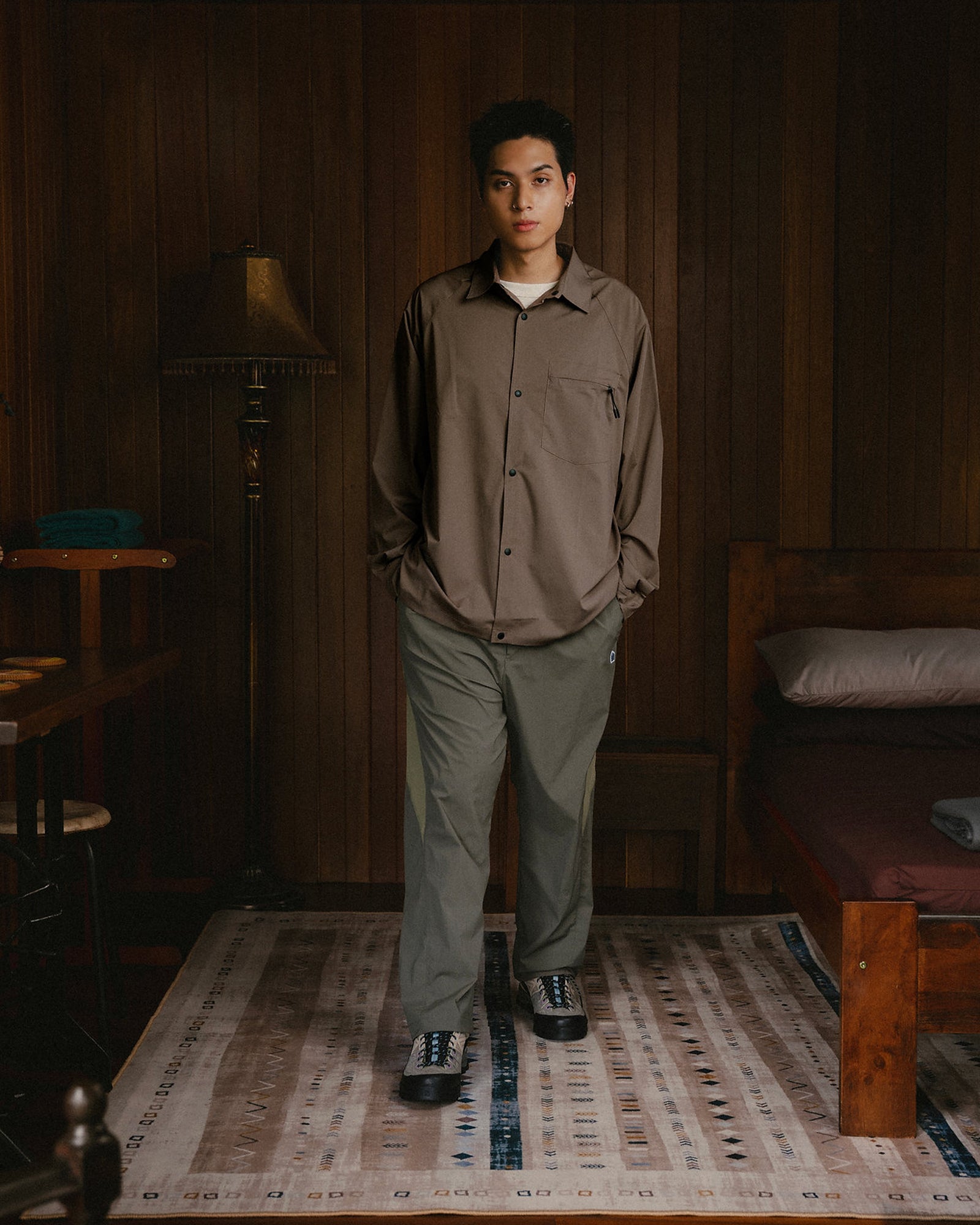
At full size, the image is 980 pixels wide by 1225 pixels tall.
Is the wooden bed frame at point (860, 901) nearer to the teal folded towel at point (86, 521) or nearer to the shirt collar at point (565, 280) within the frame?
the shirt collar at point (565, 280)

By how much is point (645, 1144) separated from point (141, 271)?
257 cm

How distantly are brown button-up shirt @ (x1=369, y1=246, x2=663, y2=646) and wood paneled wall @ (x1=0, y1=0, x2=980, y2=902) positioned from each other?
3.78 ft

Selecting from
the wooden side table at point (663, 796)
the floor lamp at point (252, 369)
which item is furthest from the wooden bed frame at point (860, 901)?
the floor lamp at point (252, 369)

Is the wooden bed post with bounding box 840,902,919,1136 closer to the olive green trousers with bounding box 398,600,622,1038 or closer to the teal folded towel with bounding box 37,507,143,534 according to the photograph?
the olive green trousers with bounding box 398,600,622,1038

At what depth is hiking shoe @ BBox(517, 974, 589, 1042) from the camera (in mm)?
2330

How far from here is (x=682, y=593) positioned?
3434 millimetres

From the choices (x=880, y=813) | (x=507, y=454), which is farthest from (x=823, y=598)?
(x=507, y=454)

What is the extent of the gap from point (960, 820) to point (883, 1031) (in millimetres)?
362

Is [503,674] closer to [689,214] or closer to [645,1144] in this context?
[645,1144]

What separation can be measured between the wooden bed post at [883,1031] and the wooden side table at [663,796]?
1.17 meters

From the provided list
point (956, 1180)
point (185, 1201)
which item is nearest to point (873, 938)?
point (956, 1180)

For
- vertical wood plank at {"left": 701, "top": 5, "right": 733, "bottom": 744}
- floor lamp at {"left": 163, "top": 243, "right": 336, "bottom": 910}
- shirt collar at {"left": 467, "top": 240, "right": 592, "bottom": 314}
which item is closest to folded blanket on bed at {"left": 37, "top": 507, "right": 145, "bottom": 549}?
floor lamp at {"left": 163, "top": 243, "right": 336, "bottom": 910}

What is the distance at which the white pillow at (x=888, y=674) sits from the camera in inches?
112

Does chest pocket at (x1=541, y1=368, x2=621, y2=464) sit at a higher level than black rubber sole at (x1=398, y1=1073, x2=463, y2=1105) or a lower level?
higher
